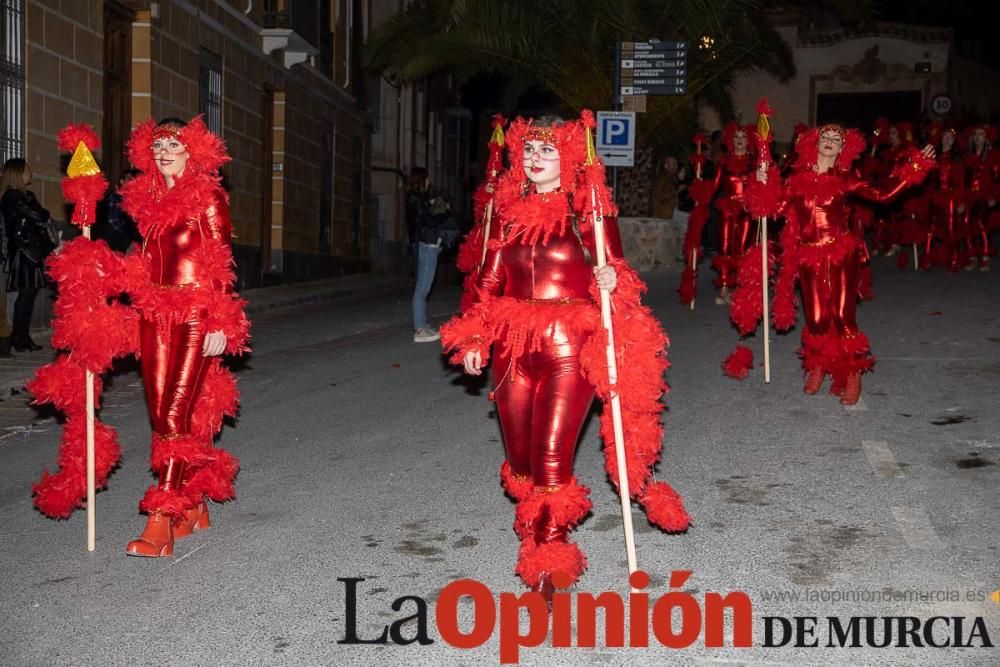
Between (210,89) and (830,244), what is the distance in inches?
562

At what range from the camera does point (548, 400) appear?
16.1 feet

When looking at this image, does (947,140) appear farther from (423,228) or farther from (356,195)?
(356,195)

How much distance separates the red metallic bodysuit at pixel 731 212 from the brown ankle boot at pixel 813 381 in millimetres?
4334

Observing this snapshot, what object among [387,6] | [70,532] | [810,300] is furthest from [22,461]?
[387,6]

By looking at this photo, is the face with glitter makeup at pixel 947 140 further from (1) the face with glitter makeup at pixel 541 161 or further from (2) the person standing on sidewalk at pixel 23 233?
(1) the face with glitter makeup at pixel 541 161

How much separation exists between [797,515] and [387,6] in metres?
29.8

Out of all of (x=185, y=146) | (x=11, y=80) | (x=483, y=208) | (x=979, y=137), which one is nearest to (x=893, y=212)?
(x=979, y=137)

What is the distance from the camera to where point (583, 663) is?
4250 mm

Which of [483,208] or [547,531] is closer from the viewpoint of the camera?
[547,531]

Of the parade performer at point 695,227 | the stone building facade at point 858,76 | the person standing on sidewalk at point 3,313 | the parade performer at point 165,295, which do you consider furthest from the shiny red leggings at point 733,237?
the stone building facade at point 858,76

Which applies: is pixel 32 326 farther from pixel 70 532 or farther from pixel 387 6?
pixel 387 6

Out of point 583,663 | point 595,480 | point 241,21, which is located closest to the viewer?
point 583,663

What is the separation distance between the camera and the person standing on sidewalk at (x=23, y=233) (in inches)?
453

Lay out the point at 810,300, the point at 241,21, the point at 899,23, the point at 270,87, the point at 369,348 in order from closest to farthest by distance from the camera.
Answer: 1. the point at 810,300
2. the point at 369,348
3. the point at 241,21
4. the point at 270,87
5. the point at 899,23
